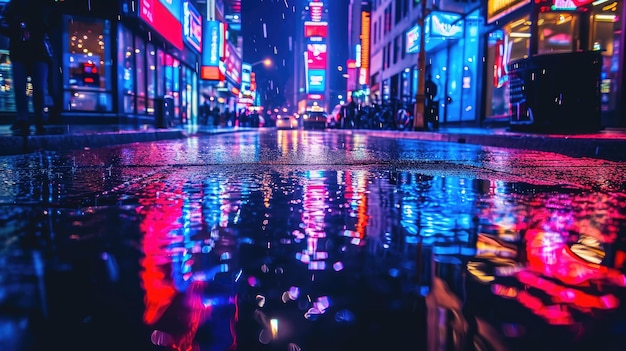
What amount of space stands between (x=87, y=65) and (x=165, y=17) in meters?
5.53

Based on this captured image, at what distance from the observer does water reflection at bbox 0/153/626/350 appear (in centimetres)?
88

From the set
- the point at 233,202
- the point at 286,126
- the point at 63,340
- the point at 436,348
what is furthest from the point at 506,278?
the point at 286,126

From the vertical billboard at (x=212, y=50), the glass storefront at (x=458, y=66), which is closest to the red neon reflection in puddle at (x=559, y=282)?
the glass storefront at (x=458, y=66)

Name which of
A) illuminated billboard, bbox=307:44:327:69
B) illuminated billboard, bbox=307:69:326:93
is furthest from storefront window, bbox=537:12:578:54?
illuminated billboard, bbox=307:69:326:93

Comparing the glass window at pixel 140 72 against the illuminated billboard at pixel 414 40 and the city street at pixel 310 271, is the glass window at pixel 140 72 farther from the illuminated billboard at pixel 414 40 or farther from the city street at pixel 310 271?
the city street at pixel 310 271

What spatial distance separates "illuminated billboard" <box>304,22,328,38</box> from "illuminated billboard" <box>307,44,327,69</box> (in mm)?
2855

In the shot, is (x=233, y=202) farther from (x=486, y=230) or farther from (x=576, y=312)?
(x=576, y=312)

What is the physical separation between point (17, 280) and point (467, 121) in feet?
79.2

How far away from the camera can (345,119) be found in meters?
33.5

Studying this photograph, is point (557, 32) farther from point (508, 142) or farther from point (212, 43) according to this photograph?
point (212, 43)

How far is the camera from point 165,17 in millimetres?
22516

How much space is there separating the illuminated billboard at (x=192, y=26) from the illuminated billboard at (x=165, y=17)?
1.16 metres

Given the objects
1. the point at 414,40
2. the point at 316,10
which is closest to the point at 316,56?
the point at 316,10

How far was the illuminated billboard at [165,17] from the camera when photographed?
63.1 feet
